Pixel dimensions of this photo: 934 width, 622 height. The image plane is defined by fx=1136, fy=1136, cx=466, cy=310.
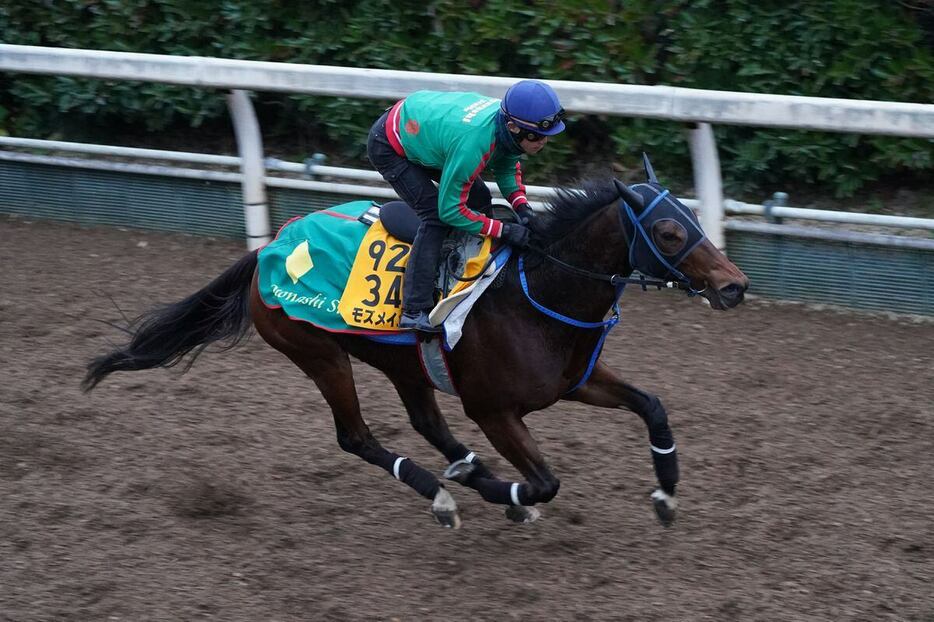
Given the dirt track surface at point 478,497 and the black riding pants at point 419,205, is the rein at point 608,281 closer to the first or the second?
the black riding pants at point 419,205

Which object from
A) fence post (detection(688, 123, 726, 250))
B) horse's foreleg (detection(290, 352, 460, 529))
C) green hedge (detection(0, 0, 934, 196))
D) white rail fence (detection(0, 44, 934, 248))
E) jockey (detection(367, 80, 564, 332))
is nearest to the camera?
jockey (detection(367, 80, 564, 332))

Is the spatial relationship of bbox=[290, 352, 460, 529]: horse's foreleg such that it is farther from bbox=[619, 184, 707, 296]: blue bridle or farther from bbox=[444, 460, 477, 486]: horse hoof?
bbox=[619, 184, 707, 296]: blue bridle

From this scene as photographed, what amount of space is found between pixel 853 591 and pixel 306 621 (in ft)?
6.68

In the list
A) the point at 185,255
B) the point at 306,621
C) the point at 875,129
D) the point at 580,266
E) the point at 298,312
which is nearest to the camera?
the point at 306,621

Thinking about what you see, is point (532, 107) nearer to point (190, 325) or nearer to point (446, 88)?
point (190, 325)

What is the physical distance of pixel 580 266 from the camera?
14.9 ft

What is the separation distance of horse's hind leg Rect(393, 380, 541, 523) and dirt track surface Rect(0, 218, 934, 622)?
8.7 inches

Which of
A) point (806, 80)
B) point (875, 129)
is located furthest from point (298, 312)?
Result: point (806, 80)

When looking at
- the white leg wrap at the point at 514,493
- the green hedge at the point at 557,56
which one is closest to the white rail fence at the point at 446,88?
the green hedge at the point at 557,56

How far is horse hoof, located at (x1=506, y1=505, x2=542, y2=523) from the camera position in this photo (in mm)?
4908

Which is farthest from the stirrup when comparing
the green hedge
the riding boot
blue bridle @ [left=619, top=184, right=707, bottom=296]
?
the green hedge

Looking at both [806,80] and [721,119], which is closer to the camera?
[721,119]

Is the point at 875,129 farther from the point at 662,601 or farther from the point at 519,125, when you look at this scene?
the point at 662,601

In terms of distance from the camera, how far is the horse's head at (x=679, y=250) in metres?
4.23
